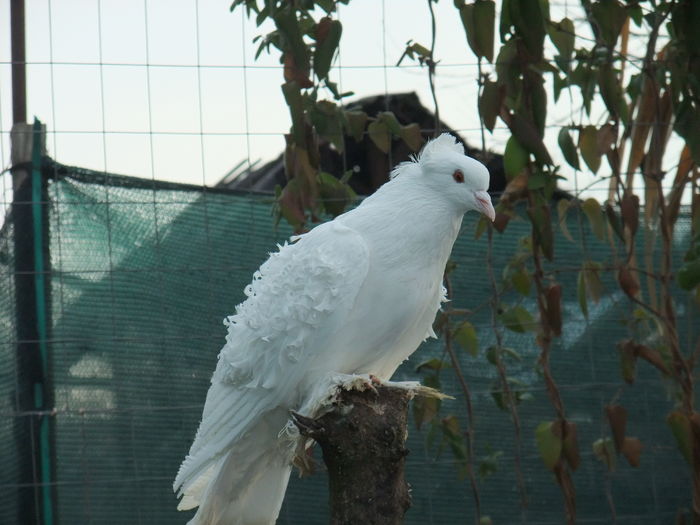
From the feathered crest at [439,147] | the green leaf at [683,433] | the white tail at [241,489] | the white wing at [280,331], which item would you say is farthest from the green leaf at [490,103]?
the white tail at [241,489]

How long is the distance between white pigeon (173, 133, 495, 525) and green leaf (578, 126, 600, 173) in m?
1.02

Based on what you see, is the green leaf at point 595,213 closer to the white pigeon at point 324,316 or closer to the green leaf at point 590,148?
the green leaf at point 590,148

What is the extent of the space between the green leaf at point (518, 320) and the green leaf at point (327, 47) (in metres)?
1.21

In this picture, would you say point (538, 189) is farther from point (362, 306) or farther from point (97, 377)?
point (97, 377)

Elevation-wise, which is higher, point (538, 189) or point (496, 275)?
point (538, 189)

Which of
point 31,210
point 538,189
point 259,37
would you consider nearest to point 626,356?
point 538,189

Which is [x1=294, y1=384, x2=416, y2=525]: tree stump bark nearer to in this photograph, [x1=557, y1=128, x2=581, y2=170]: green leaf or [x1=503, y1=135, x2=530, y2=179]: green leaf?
[x1=503, y1=135, x2=530, y2=179]: green leaf

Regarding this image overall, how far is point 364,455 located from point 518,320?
152 centimetres

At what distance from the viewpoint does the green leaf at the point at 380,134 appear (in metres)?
4.37

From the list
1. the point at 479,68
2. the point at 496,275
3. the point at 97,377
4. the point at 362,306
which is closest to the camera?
the point at 362,306

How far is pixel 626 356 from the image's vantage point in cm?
415

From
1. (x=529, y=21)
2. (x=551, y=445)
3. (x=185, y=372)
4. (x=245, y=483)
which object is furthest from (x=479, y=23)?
(x=185, y=372)

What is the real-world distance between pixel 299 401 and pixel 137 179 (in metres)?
1.70

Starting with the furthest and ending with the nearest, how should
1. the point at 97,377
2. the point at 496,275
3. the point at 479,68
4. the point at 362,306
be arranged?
1. the point at 496,275
2. the point at 97,377
3. the point at 479,68
4. the point at 362,306
